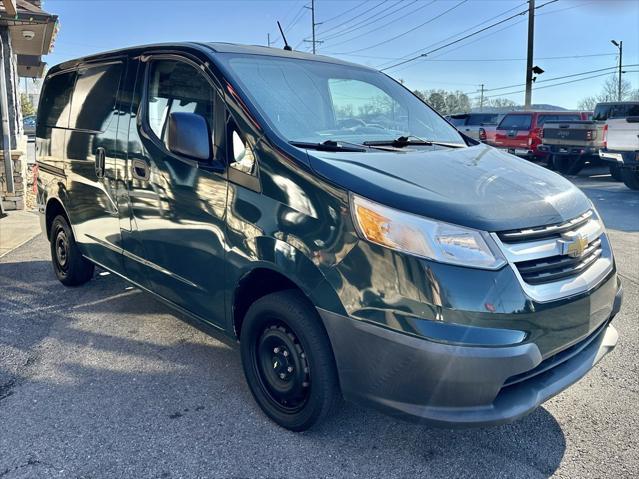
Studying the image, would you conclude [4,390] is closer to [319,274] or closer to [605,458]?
[319,274]

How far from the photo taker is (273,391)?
9.63ft

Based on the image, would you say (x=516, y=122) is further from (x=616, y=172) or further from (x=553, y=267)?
(x=553, y=267)

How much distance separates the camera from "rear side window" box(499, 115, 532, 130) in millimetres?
17750

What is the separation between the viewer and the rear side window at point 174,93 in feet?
10.4

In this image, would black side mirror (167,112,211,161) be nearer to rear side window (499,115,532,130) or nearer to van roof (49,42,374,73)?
van roof (49,42,374,73)

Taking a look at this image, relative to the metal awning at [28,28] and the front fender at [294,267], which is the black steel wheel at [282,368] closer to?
the front fender at [294,267]

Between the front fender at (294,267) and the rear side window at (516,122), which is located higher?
the rear side window at (516,122)

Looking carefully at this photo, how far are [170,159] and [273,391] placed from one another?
148 centimetres

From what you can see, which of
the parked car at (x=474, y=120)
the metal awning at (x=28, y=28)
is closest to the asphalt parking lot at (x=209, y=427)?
the metal awning at (x=28, y=28)

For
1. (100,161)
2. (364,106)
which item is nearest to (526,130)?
(364,106)

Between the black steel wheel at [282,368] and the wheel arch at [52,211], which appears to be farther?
the wheel arch at [52,211]

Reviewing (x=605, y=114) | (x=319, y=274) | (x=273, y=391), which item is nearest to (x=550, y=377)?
(x=319, y=274)

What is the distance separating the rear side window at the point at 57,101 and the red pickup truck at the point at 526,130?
14.6 meters

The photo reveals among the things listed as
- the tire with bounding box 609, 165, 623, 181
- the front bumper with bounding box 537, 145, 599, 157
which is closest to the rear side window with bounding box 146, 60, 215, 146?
the tire with bounding box 609, 165, 623, 181
